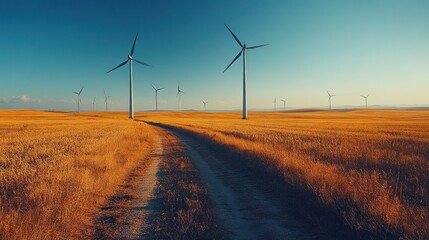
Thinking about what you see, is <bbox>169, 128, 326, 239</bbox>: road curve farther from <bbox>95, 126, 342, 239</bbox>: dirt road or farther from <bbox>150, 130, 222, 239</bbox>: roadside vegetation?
<bbox>150, 130, 222, 239</bbox>: roadside vegetation

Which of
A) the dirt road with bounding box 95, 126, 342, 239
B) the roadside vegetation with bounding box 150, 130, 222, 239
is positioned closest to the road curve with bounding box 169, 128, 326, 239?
the dirt road with bounding box 95, 126, 342, 239

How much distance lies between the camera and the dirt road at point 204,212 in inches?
276

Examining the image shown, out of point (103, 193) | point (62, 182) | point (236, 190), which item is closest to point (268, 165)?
point (236, 190)

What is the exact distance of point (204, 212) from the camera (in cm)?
812

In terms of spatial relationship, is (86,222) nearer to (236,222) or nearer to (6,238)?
(6,238)

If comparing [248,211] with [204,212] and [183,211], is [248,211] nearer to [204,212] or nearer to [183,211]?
[204,212]

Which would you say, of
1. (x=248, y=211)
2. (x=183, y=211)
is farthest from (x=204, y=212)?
(x=248, y=211)

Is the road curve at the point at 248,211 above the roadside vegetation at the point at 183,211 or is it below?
below

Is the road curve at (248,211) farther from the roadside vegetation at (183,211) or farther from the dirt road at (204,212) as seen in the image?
the roadside vegetation at (183,211)

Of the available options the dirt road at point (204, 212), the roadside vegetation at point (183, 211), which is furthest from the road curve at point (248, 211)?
the roadside vegetation at point (183, 211)

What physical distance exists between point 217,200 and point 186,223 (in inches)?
98.9

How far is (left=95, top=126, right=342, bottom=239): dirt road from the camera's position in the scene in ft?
23.0

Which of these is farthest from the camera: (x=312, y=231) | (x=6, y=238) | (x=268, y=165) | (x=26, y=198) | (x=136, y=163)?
(x=136, y=163)

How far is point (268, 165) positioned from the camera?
14.3 metres
